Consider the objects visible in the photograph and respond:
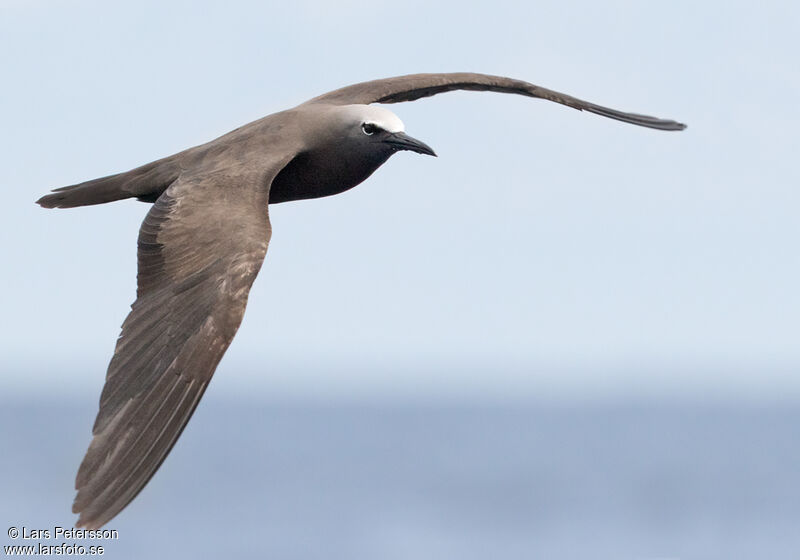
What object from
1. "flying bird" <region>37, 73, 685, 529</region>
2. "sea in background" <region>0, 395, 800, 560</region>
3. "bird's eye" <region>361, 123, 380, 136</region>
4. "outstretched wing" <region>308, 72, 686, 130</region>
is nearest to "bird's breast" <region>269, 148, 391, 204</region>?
"flying bird" <region>37, 73, 685, 529</region>

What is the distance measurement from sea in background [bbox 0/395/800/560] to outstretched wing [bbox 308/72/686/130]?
2651 cm

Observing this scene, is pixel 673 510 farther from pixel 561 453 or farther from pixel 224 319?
pixel 224 319

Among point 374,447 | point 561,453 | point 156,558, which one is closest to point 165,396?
point 156,558

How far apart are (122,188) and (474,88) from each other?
413cm

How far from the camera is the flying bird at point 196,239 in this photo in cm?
1128

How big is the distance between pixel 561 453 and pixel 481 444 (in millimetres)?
9044

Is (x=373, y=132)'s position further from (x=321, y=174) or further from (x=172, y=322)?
(x=172, y=322)

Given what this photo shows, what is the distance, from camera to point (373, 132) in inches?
565

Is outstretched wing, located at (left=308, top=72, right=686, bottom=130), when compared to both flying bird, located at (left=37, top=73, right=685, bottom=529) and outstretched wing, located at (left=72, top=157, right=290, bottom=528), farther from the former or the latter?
outstretched wing, located at (left=72, top=157, right=290, bottom=528)

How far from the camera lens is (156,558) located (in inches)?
2712

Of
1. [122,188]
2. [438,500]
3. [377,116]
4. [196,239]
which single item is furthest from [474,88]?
[438,500]

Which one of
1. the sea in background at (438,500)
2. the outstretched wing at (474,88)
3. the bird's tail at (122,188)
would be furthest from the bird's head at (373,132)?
the sea in background at (438,500)

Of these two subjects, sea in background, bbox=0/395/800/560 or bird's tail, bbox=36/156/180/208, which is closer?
bird's tail, bbox=36/156/180/208

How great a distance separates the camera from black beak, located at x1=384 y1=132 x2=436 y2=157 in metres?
14.0
